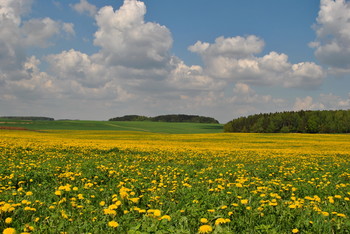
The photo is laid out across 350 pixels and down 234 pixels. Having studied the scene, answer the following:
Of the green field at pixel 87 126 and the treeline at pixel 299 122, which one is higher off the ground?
the treeline at pixel 299 122

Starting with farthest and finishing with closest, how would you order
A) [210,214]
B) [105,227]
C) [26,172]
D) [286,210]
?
1. [26,172]
2. [286,210]
3. [210,214]
4. [105,227]

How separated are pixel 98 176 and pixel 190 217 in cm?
552

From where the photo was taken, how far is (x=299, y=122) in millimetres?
98062

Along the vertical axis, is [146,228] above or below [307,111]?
below

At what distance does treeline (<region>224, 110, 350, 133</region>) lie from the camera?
93812 millimetres

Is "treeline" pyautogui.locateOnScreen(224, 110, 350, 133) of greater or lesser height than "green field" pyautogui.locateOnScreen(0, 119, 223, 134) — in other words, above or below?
above

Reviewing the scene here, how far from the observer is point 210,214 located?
5152 millimetres

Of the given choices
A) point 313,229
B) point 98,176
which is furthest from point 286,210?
point 98,176

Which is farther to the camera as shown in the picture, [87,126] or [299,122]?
[87,126]

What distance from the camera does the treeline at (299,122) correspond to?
9381 cm

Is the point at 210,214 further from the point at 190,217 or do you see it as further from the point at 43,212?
the point at 43,212

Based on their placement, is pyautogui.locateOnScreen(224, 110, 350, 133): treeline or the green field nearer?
the green field

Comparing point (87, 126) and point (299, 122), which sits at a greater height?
point (299, 122)

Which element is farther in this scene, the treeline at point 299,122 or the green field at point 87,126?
the treeline at point 299,122
